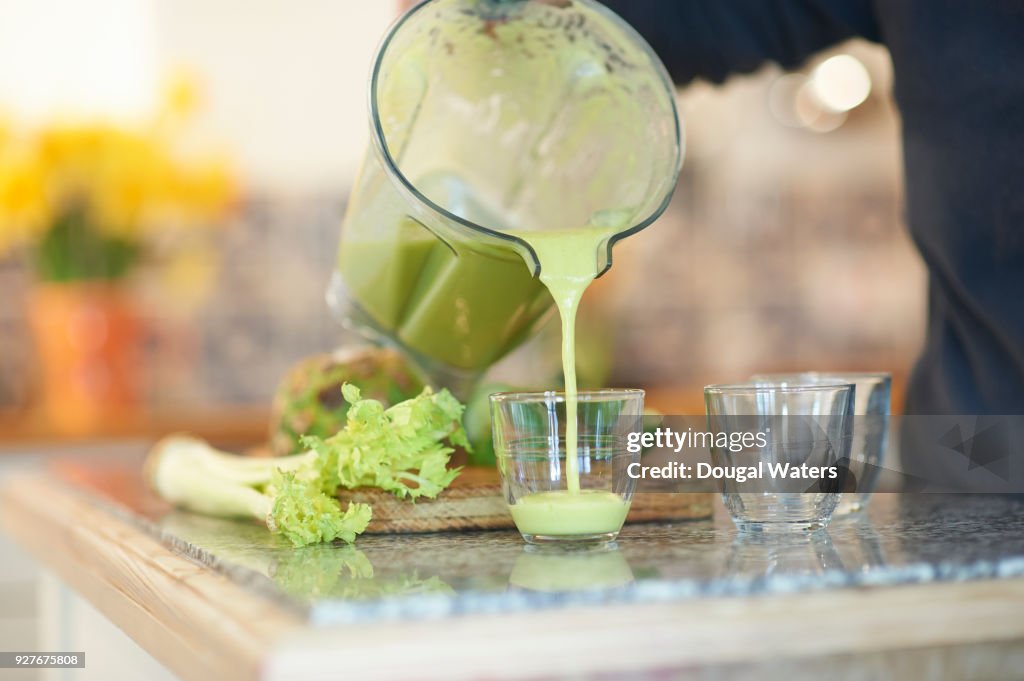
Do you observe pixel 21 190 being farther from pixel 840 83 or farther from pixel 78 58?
pixel 840 83

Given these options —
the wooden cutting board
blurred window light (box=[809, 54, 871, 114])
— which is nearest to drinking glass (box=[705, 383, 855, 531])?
the wooden cutting board

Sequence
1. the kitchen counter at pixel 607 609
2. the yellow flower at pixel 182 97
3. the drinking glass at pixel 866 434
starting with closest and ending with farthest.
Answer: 1. the kitchen counter at pixel 607 609
2. the drinking glass at pixel 866 434
3. the yellow flower at pixel 182 97

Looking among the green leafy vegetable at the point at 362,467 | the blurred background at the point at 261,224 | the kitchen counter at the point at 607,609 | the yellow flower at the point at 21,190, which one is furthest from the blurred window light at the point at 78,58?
the kitchen counter at the point at 607,609

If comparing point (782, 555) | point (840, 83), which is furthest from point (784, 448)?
point (840, 83)

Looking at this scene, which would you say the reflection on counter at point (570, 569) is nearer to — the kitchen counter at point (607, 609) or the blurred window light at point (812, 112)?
the kitchen counter at point (607, 609)

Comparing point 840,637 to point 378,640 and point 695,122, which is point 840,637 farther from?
point 695,122

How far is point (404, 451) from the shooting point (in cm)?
82

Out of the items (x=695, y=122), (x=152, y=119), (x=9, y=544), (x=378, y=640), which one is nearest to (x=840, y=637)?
(x=378, y=640)

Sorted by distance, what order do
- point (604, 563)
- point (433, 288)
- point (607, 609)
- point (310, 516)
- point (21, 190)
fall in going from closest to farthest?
point (607, 609)
point (604, 563)
point (310, 516)
point (433, 288)
point (21, 190)

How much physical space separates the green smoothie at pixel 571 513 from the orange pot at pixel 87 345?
1.98m

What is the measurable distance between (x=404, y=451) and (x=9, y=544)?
1195mm

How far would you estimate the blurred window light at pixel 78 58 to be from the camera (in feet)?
9.28

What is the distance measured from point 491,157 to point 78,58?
2189 millimetres

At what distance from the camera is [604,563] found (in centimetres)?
65
